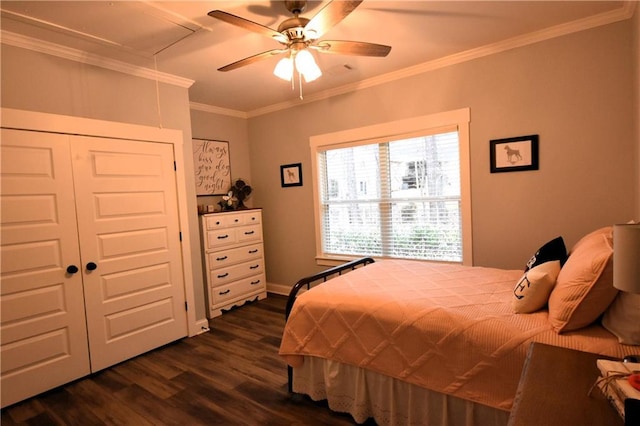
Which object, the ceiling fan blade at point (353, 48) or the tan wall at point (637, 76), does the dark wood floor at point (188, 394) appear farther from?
the tan wall at point (637, 76)

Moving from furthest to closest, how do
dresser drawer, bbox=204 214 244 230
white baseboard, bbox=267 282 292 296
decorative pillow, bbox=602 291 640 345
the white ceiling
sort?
white baseboard, bbox=267 282 292 296
dresser drawer, bbox=204 214 244 230
the white ceiling
decorative pillow, bbox=602 291 640 345

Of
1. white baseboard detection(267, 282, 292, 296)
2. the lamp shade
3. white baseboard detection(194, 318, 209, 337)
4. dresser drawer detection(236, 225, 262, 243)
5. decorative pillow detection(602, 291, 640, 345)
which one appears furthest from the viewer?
white baseboard detection(267, 282, 292, 296)

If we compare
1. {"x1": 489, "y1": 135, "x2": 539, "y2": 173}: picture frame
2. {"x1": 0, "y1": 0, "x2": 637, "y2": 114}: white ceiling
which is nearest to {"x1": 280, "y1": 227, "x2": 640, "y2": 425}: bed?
{"x1": 489, "y1": 135, "x2": 539, "y2": 173}: picture frame

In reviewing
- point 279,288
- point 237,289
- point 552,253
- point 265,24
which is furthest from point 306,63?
point 279,288

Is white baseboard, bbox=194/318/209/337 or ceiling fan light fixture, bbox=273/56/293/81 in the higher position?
ceiling fan light fixture, bbox=273/56/293/81

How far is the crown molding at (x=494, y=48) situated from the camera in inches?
99.5

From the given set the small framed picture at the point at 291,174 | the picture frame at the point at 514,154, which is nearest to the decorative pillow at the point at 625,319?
the picture frame at the point at 514,154

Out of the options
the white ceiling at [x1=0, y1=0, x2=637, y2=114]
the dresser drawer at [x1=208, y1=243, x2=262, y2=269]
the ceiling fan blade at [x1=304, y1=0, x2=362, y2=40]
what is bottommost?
the dresser drawer at [x1=208, y1=243, x2=262, y2=269]

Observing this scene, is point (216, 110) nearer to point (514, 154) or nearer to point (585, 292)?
point (514, 154)

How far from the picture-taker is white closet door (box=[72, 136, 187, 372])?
2738mm

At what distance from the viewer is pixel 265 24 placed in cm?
243

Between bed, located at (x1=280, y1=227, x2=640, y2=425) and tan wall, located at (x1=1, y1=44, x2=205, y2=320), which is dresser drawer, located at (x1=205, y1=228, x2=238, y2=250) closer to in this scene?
tan wall, located at (x1=1, y1=44, x2=205, y2=320)

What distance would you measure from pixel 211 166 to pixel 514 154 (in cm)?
347

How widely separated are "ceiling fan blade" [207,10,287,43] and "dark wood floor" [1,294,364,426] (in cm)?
236
